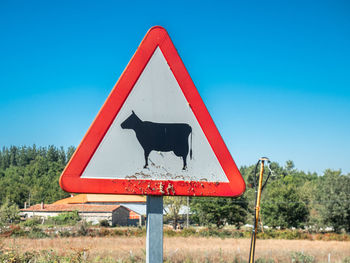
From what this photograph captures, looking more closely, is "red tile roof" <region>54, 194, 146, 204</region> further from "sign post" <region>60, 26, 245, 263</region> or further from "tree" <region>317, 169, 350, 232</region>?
"sign post" <region>60, 26, 245, 263</region>

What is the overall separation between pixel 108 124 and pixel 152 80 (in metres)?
0.36

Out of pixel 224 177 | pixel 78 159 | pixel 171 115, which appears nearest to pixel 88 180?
pixel 78 159

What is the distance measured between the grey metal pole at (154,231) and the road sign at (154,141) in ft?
0.28

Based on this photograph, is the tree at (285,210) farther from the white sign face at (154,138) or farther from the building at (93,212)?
the white sign face at (154,138)

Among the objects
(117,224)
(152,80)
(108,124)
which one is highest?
(152,80)

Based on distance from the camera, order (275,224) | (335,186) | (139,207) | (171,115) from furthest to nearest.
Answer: (139,207) < (275,224) < (335,186) < (171,115)

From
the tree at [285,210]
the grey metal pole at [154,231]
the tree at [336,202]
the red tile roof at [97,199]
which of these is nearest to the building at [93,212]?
the red tile roof at [97,199]

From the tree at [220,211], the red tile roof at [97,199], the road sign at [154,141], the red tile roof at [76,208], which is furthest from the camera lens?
the red tile roof at [97,199]

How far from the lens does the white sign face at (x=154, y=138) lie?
1831 mm

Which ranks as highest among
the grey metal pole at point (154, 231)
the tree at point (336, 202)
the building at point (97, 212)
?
the grey metal pole at point (154, 231)

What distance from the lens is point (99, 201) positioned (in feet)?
219

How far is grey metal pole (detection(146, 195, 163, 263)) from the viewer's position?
1815 mm

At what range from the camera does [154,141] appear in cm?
188

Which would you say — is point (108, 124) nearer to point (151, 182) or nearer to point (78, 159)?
point (78, 159)
